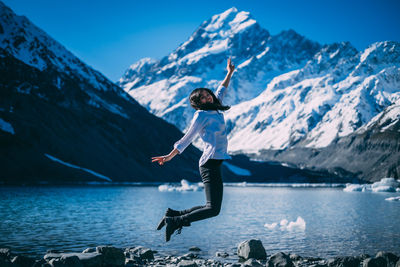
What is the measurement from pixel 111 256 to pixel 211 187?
23.7 feet

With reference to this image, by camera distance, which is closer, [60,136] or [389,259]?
[389,259]

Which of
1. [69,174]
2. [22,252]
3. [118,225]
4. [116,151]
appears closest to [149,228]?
[118,225]

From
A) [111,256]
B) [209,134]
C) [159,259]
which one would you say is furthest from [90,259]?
[209,134]

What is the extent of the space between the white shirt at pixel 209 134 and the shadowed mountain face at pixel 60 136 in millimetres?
107033

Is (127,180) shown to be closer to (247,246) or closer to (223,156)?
(247,246)

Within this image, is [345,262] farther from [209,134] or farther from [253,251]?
[209,134]

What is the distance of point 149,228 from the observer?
29.4 metres

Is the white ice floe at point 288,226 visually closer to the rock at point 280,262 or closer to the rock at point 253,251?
the rock at point 253,251

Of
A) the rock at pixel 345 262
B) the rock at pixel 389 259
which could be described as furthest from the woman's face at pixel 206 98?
the rock at pixel 389 259

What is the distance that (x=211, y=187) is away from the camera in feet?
29.2

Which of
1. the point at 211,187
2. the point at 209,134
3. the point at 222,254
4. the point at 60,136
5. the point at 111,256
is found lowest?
the point at 222,254

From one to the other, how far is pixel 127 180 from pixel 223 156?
14173cm

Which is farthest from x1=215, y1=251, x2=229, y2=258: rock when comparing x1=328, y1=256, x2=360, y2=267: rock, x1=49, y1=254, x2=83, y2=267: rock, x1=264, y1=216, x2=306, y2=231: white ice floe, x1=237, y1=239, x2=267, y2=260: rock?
x1=264, y1=216, x2=306, y2=231: white ice floe

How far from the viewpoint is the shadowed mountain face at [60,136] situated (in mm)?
118188
